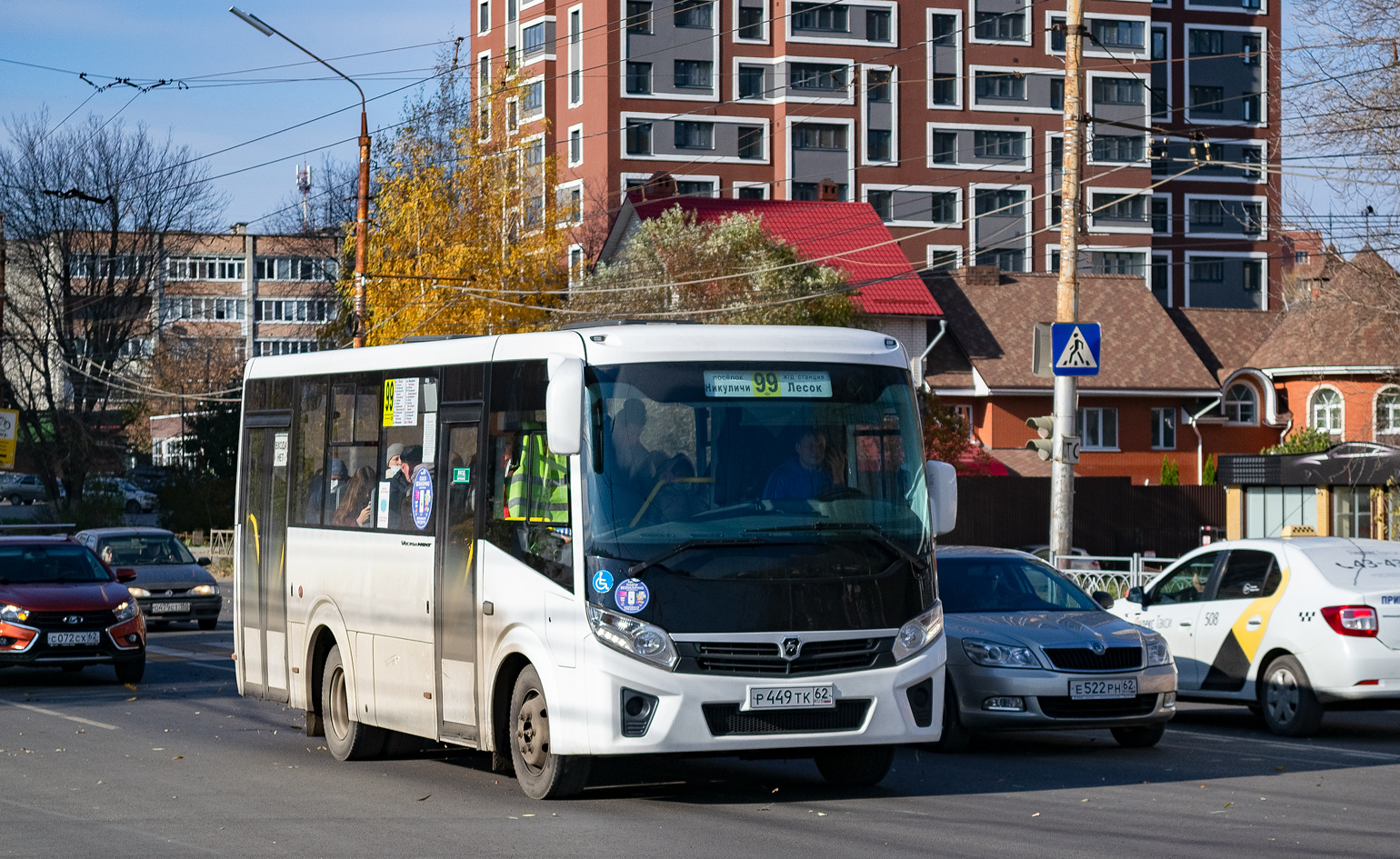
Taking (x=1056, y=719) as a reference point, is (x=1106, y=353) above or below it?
above

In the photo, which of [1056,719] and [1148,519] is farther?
[1148,519]

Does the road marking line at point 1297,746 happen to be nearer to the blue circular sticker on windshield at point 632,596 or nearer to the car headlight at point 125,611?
the blue circular sticker on windshield at point 632,596

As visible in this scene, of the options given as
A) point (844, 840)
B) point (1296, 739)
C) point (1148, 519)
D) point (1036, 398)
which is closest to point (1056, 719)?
point (1296, 739)

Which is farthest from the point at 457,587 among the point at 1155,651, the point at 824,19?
the point at 824,19

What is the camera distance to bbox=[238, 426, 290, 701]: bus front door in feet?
46.3

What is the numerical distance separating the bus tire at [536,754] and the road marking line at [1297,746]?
616cm

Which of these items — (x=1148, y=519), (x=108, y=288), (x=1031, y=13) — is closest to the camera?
(x=1148, y=519)

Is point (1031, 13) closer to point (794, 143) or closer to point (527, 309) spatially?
point (794, 143)

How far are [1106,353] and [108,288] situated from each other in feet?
114

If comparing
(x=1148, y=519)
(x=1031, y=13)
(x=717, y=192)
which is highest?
(x=1031, y=13)

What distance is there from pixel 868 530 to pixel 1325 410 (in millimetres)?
55237

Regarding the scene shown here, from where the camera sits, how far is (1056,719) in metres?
12.9

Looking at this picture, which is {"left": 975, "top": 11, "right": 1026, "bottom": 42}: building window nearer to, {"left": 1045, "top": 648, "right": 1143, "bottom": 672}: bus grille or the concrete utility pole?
the concrete utility pole

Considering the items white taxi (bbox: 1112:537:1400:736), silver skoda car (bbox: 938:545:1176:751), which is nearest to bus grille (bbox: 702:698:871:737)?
silver skoda car (bbox: 938:545:1176:751)
